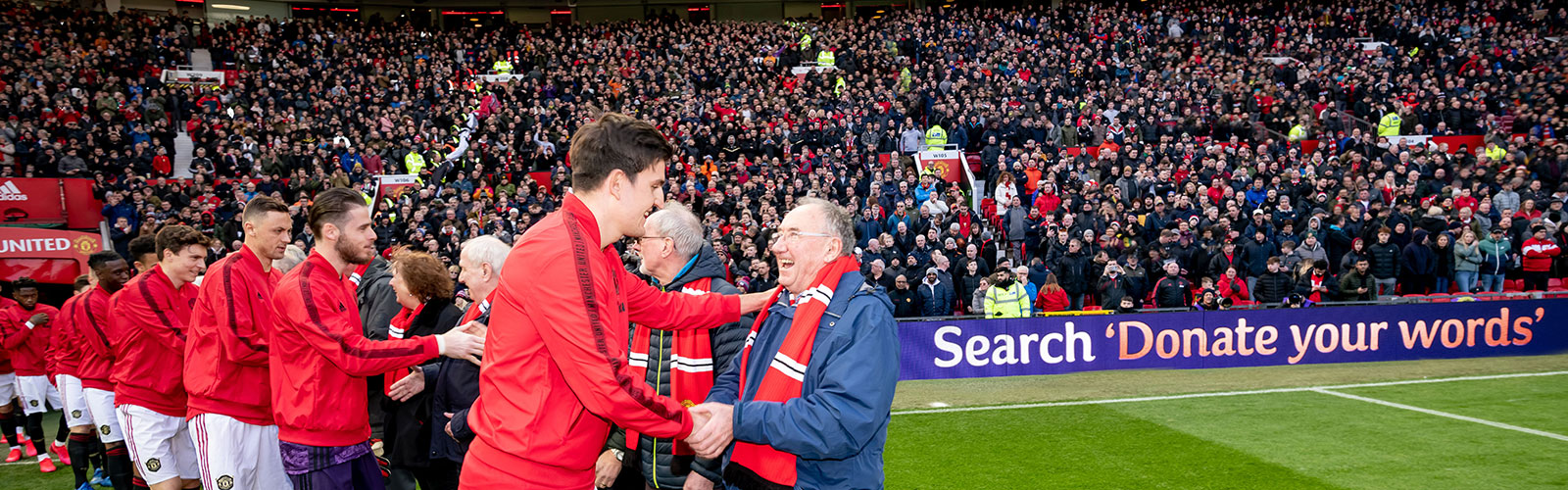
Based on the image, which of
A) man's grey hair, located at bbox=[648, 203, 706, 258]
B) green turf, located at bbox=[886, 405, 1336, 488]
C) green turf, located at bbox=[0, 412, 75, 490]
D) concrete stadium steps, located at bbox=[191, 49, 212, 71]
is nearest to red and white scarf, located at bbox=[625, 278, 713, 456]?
man's grey hair, located at bbox=[648, 203, 706, 258]

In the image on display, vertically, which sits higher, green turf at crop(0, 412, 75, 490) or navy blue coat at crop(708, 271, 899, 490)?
navy blue coat at crop(708, 271, 899, 490)

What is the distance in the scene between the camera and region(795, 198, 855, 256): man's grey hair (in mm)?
3594

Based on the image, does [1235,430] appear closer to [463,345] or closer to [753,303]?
[753,303]

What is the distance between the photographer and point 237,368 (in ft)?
15.7

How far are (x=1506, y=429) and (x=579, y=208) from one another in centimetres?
1013

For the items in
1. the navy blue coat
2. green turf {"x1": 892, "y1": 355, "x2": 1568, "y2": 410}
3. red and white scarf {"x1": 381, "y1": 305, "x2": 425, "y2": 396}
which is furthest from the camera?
green turf {"x1": 892, "y1": 355, "x2": 1568, "y2": 410}

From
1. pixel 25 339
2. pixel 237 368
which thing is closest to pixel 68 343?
pixel 25 339

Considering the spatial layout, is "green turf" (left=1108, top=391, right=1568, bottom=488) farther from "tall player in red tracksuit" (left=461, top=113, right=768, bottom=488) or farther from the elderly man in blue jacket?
"tall player in red tracksuit" (left=461, top=113, right=768, bottom=488)

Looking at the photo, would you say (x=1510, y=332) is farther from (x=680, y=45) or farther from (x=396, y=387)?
(x=680, y=45)

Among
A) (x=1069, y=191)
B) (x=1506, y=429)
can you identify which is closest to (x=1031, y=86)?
(x=1069, y=191)

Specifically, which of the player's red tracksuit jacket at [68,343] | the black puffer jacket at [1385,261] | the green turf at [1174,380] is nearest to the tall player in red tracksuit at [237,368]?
the player's red tracksuit jacket at [68,343]

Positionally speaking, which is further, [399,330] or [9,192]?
[9,192]

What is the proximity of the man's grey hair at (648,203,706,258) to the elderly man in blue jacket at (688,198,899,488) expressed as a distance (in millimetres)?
902

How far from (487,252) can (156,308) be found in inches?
98.1
